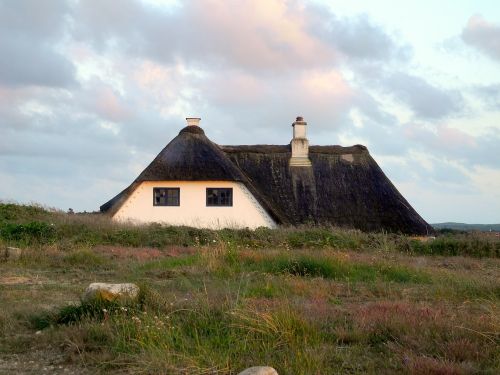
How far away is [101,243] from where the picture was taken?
59.0 feet

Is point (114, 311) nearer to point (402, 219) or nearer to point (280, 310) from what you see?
point (280, 310)

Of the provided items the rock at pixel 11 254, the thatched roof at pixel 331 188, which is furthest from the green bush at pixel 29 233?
the thatched roof at pixel 331 188

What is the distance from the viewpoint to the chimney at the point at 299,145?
92.9 ft

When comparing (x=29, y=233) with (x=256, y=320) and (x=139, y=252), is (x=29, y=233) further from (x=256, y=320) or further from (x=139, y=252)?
(x=256, y=320)

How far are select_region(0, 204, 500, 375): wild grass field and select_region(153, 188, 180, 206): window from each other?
44.3ft

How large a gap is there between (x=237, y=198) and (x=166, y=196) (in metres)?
2.95

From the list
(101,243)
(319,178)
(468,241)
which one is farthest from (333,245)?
(319,178)

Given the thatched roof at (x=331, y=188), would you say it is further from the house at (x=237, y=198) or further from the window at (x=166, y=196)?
the window at (x=166, y=196)

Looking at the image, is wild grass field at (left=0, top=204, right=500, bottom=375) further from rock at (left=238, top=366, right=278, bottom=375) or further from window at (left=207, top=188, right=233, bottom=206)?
window at (left=207, top=188, right=233, bottom=206)

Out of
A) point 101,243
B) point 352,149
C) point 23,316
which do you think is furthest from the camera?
point 352,149

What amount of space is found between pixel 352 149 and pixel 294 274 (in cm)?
1901

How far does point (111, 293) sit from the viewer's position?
6.84 metres

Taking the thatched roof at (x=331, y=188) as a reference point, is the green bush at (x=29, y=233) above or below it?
below

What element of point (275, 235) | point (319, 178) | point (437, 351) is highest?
point (319, 178)
